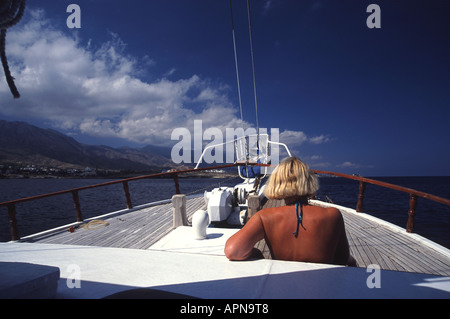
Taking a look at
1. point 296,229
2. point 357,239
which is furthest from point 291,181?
point 357,239

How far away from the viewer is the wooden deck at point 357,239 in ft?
9.87

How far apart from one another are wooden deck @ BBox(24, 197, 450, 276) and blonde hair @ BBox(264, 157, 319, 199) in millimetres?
1949

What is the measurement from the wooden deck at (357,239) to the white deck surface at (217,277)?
6.51 ft

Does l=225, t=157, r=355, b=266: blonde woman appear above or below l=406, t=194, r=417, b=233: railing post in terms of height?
above

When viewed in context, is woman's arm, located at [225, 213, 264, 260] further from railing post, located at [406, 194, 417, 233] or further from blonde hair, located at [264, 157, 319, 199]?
railing post, located at [406, 194, 417, 233]

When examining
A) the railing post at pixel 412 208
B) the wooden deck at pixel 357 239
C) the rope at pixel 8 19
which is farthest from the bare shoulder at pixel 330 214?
the railing post at pixel 412 208

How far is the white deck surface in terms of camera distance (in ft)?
3.60

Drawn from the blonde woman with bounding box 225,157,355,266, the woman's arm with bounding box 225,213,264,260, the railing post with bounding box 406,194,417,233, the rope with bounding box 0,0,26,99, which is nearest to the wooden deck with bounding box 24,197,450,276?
the railing post with bounding box 406,194,417,233

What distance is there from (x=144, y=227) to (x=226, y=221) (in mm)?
1846

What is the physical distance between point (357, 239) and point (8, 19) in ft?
16.4

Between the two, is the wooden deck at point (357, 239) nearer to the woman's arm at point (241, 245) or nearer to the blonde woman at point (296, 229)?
the blonde woman at point (296, 229)

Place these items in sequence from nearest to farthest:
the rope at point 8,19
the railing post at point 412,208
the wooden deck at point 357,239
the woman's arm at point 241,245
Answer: the rope at point 8,19 < the woman's arm at point 241,245 < the wooden deck at point 357,239 < the railing post at point 412,208

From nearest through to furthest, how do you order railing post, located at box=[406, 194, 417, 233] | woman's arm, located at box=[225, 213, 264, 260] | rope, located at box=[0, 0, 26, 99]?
rope, located at box=[0, 0, 26, 99], woman's arm, located at box=[225, 213, 264, 260], railing post, located at box=[406, 194, 417, 233]
